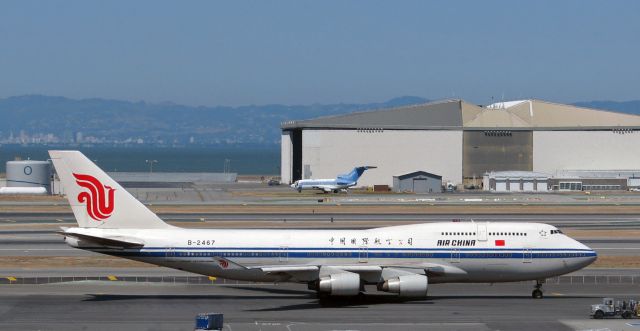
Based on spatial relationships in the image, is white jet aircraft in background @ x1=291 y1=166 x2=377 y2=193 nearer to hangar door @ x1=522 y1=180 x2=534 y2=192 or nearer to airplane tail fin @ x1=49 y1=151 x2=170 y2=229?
hangar door @ x1=522 y1=180 x2=534 y2=192

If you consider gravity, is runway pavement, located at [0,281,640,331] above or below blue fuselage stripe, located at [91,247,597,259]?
below

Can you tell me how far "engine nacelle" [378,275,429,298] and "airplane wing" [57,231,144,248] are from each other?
11.2 meters

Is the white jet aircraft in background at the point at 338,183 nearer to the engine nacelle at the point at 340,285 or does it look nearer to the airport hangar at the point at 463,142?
the airport hangar at the point at 463,142

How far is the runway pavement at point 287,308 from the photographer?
37625mm

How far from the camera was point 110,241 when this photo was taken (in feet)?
141

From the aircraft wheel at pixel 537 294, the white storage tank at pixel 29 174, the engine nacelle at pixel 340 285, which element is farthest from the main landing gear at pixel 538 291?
the white storage tank at pixel 29 174

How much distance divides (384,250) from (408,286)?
7.35 ft

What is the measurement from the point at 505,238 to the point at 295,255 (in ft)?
31.5

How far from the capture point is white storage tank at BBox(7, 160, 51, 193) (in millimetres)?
141250

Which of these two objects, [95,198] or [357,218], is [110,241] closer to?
[95,198]

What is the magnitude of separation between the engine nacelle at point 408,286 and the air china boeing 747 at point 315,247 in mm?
480

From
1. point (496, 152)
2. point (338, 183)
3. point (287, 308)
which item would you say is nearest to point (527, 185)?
point (496, 152)

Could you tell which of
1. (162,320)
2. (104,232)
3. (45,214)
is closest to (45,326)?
(162,320)

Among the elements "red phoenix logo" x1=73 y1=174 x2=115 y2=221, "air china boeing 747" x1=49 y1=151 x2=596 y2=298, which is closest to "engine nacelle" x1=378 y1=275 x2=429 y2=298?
"air china boeing 747" x1=49 y1=151 x2=596 y2=298
